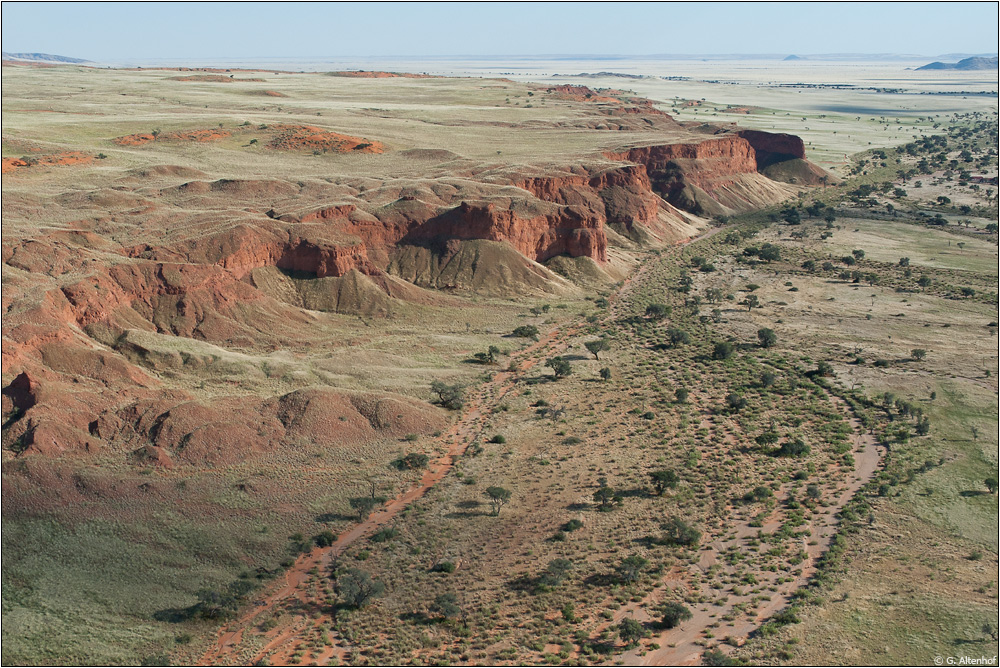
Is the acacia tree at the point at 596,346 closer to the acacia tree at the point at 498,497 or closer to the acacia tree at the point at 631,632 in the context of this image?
the acacia tree at the point at 498,497

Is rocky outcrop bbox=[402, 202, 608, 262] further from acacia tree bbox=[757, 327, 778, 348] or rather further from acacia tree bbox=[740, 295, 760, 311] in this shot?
acacia tree bbox=[757, 327, 778, 348]

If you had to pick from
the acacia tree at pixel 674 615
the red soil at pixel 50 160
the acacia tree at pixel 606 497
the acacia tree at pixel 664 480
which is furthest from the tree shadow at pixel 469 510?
the red soil at pixel 50 160

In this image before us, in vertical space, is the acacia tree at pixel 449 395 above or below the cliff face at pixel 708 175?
below

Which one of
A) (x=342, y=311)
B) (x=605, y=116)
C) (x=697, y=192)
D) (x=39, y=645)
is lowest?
(x=39, y=645)

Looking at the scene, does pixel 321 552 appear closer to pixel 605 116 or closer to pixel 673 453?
pixel 673 453

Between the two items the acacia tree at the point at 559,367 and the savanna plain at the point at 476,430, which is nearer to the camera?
the savanna plain at the point at 476,430

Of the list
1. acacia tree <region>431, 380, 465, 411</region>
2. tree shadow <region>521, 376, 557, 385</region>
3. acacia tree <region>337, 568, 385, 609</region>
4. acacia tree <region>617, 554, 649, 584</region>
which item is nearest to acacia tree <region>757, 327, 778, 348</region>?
tree shadow <region>521, 376, 557, 385</region>

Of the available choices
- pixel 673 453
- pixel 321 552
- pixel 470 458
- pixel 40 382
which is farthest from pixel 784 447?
pixel 40 382
